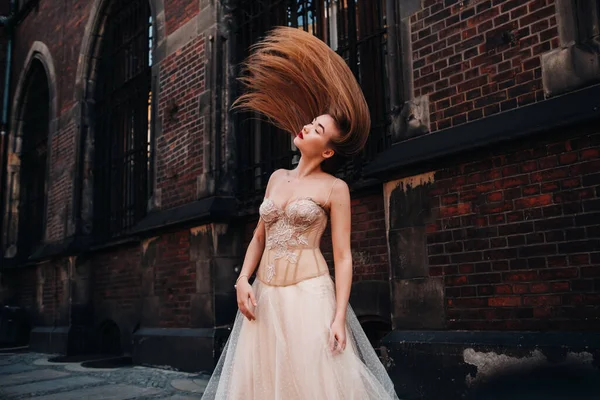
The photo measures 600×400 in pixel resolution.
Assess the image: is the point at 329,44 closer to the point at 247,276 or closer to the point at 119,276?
the point at 247,276

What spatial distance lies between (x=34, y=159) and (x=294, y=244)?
12311 millimetres

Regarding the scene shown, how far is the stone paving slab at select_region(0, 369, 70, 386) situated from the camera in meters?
6.11

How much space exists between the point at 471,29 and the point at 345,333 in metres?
2.74

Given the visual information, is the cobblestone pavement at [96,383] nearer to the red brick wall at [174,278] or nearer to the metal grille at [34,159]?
the red brick wall at [174,278]

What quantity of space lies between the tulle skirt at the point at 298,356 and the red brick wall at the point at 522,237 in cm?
151

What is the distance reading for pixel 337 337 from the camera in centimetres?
231

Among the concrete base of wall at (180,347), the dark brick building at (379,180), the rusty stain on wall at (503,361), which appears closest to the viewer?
the rusty stain on wall at (503,361)

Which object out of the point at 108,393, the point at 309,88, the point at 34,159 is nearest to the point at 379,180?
the point at 309,88

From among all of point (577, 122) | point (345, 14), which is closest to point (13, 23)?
point (345, 14)

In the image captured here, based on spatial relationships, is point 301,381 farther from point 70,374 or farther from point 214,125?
point 70,374

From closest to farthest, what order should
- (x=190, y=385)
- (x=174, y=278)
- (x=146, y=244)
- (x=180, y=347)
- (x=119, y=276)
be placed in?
1. (x=190, y=385)
2. (x=180, y=347)
3. (x=174, y=278)
4. (x=146, y=244)
5. (x=119, y=276)

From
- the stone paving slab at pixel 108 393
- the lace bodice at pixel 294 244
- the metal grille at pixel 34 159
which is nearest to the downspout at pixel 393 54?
the lace bodice at pixel 294 244

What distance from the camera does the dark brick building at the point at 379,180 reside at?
11.5ft

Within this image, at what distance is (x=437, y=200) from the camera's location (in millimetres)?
4098
